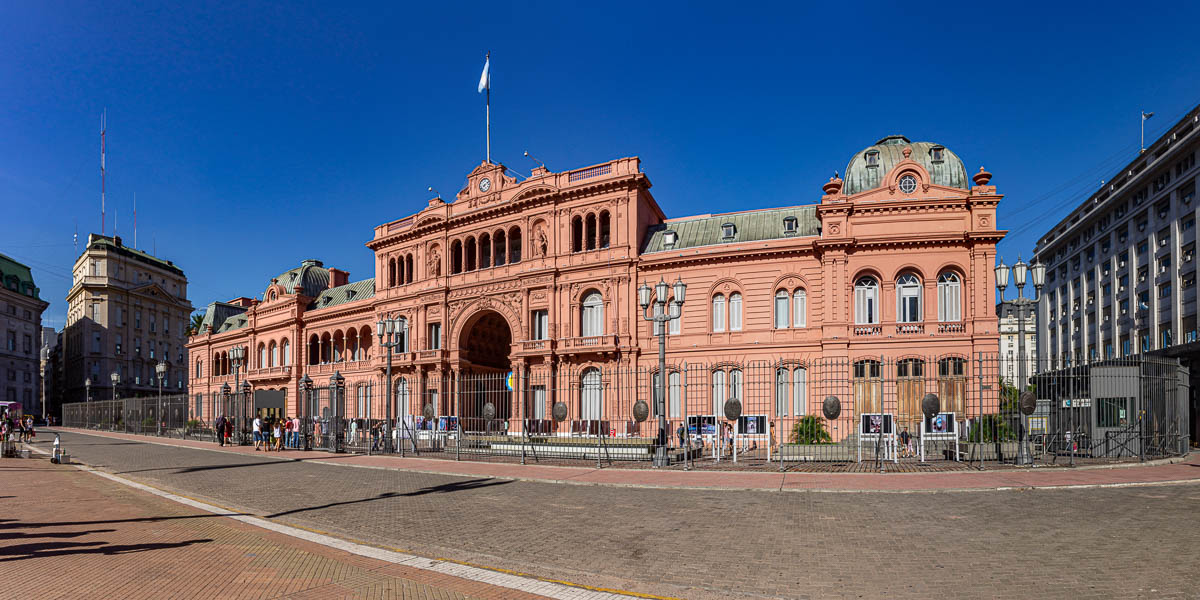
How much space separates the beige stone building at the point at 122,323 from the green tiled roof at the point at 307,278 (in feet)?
133

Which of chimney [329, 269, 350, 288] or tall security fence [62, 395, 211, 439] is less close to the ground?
chimney [329, 269, 350, 288]

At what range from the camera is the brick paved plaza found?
766cm

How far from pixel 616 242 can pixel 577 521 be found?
94.8 ft

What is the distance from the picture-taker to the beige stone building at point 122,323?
89.4 metres

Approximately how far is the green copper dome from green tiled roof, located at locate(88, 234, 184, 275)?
315ft

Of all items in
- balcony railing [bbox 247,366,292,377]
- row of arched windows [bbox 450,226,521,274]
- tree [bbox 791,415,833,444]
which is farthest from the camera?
balcony railing [bbox 247,366,292,377]

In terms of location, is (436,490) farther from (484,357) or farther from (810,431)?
(484,357)

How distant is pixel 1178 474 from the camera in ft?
57.1

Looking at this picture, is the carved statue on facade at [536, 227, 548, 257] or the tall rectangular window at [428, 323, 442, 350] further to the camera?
the tall rectangular window at [428, 323, 442, 350]

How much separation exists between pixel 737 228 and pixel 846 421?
1278 centimetres

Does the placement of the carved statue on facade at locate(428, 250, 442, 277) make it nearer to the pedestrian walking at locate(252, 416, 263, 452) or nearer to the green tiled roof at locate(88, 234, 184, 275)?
the pedestrian walking at locate(252, 416, 263, 452)

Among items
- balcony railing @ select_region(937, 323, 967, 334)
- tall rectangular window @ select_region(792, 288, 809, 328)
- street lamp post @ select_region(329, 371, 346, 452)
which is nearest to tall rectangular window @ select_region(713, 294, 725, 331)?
tall rectangular window @ select_region(792, 288, 809, 328)

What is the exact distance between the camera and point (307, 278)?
60.6 metres

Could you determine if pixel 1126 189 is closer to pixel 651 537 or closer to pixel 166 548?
pixel 651 537
